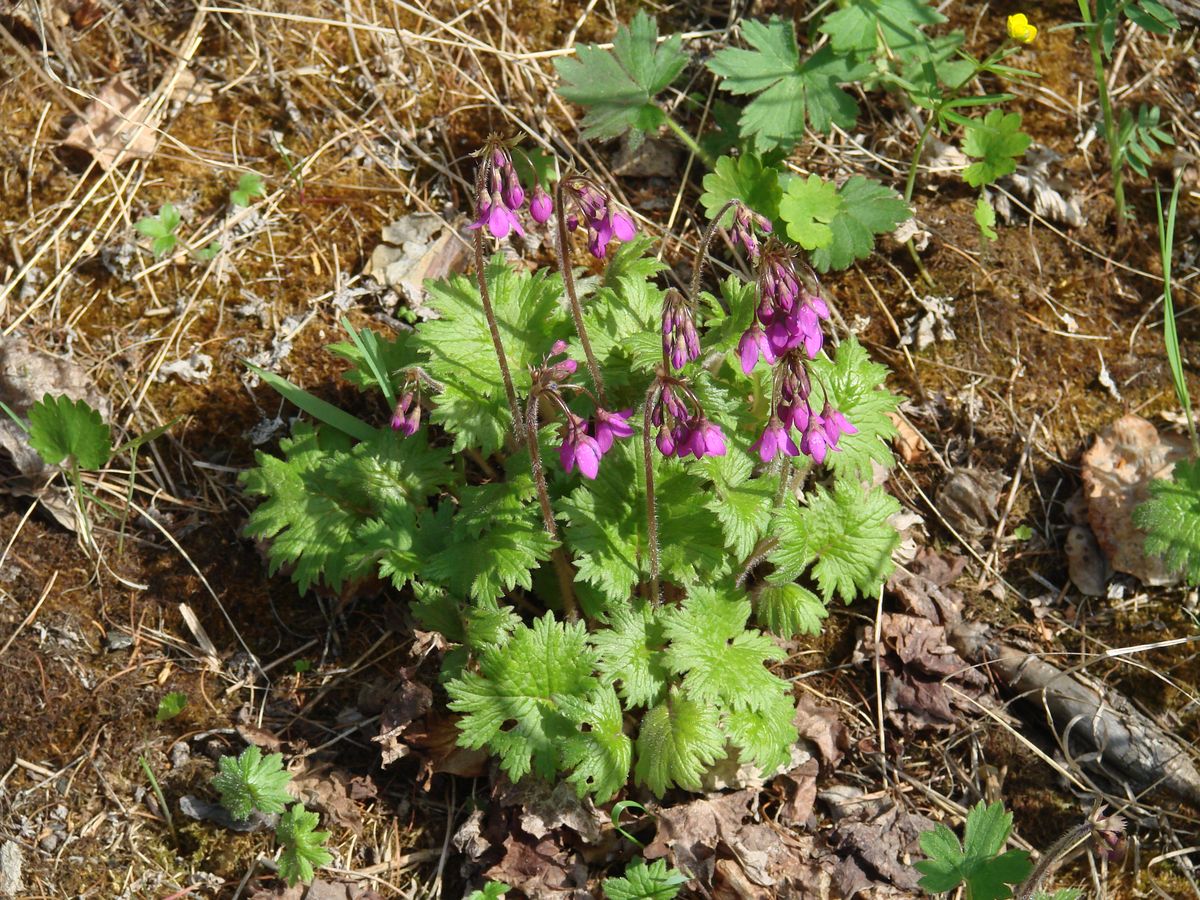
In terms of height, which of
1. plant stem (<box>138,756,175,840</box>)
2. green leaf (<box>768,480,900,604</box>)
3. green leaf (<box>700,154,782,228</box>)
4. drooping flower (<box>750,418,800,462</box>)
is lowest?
plant stem (<box>138,756,175,840</box>)

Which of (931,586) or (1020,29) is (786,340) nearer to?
(931,586)

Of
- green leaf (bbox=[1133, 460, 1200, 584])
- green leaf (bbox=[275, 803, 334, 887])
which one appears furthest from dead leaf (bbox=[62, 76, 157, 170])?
green leaf (bbox=[1133, 460, 1200, 584])

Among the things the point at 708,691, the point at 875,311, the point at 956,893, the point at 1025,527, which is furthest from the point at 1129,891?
the point at 875,311

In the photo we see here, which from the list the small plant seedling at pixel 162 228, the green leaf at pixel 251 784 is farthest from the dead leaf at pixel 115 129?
the green leaf at pixel 251 784

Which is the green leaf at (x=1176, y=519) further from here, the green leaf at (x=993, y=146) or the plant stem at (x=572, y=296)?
the plant stem at (x=572, y=296)

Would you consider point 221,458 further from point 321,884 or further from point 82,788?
point 321,884

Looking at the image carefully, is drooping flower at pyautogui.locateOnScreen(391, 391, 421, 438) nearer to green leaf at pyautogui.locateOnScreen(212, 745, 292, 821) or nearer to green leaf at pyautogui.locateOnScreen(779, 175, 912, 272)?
green leaf at pyautogui.locateOnScreen(212, 745, 292, 821)

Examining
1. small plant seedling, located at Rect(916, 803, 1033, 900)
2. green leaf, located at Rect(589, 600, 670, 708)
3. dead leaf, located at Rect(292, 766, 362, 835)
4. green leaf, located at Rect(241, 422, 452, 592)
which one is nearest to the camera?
small plant seedling, located at Rect(916, 803, 1033, 900)
